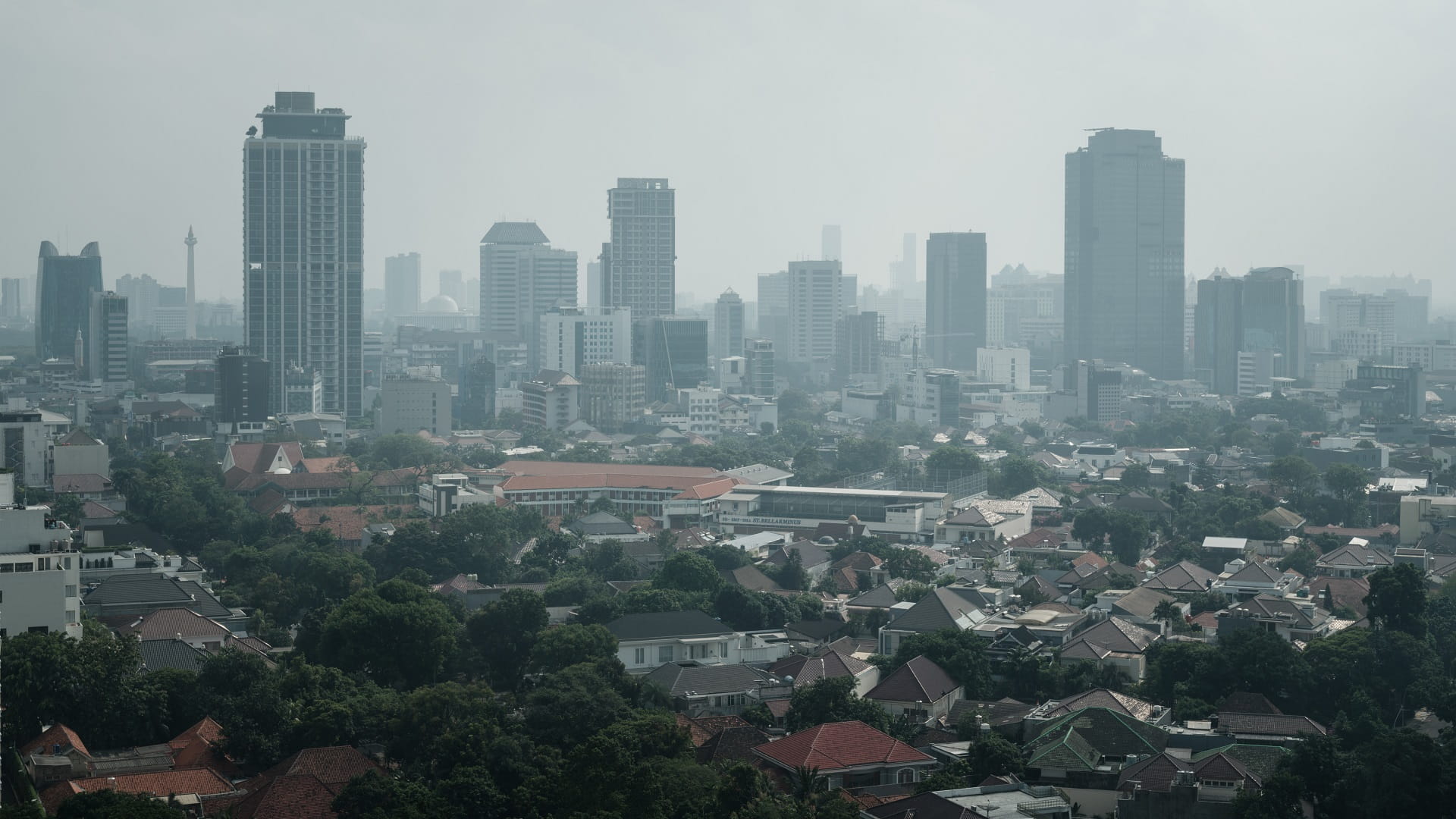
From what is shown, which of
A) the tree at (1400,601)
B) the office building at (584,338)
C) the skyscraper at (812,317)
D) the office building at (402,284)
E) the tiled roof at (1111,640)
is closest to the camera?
the tiled roof at (1111,640)

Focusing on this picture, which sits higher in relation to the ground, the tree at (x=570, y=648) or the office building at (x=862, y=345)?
the office building at (x=862, y=345)

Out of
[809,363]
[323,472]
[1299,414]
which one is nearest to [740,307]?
[809,363]

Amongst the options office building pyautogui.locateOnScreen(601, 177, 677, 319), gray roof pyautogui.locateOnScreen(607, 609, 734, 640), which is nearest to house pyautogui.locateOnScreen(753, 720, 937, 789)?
gray roof pyautogui.locateOnScreen(607, 609, 734, 640)

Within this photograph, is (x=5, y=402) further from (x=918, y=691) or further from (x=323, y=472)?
(x=918, y=691)

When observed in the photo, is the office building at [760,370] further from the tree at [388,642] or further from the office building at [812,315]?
the tree at [388,642]

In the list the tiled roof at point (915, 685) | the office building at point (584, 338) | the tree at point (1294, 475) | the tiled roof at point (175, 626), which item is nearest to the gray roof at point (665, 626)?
the tiled roof at point (915, 685)
